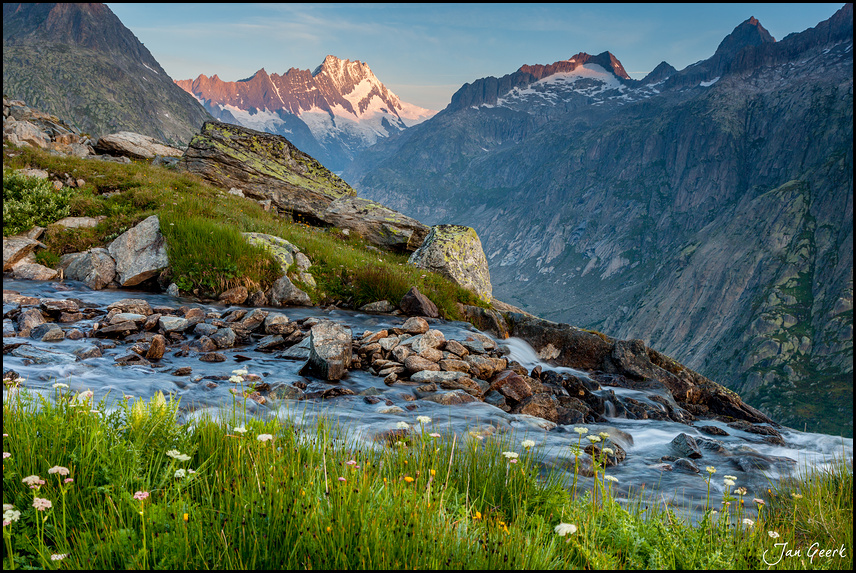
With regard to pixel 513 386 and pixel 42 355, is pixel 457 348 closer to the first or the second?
pixel 513 386

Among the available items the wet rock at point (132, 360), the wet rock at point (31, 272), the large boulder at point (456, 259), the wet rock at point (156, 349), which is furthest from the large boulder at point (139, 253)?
the large boulder at point (456, 259)

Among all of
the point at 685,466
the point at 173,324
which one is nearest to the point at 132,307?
the point at 173,324

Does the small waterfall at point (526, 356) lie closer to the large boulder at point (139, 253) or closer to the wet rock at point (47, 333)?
the wet rock at point (47, 333)

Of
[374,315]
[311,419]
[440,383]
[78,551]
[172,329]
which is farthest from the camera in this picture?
[374,315]

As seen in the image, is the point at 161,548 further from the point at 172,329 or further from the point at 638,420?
the point at 638,420

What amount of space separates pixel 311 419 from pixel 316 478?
308 cm

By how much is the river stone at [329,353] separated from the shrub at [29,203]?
1212cm

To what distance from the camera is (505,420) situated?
849 centimetres

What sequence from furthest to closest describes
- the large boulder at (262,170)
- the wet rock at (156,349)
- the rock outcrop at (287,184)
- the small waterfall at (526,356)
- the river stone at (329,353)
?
1. the large boulder at (262,170)
2. the rock outcrop at (287,184)
3. the small waterfall at (526,356)
4. the river stone at (329,353)
5. the wet rock at (156,349)

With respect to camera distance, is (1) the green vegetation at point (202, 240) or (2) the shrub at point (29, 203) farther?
(2) the shrub at point (29, 203)

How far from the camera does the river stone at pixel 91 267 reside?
48.1 ft

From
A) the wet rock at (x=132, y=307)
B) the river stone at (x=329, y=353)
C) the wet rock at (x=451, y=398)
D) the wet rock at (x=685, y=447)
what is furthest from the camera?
the wet rock at (x=132, y=307)

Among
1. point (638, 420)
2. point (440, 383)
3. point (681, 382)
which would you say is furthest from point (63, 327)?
point (681, 382)
